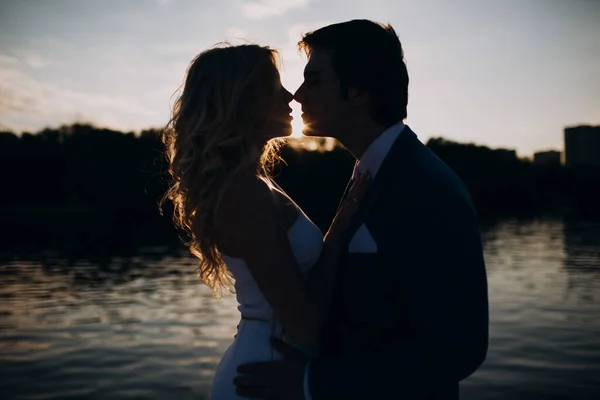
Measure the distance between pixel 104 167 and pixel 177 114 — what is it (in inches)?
3649

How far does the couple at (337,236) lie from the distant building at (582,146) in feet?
488

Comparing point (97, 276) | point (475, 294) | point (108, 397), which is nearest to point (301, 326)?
point (475, 294)

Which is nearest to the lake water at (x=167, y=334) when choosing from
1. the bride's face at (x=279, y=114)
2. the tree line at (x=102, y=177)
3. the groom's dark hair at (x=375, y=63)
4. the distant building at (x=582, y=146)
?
the bride's face at (x=279, y=114)

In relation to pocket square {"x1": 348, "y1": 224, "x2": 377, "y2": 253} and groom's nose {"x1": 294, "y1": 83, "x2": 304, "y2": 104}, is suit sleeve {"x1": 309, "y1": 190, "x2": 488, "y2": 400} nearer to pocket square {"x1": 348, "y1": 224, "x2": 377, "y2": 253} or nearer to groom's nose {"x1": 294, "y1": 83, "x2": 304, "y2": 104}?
pocket square {"x1": 348, "y1": 224, "x2": 377, "y2": 253}

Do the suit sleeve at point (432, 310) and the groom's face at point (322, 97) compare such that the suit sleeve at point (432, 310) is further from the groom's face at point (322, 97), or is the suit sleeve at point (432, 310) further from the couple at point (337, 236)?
the groom's face at point (322, 97)

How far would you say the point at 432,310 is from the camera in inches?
78.9

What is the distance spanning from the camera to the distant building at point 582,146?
141125 mm

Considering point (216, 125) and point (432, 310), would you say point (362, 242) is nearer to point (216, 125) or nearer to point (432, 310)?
point (432, 310)

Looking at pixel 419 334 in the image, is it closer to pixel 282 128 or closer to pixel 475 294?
pixel 475 294

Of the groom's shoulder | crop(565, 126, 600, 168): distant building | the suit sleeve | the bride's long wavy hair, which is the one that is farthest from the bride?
crop(565, 126, 600, 168): distant building

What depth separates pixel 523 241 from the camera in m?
42.8

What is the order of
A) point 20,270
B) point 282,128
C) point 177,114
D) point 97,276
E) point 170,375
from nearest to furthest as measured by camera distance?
point 177,114 → point 282,128 → point 170,375 → point 97,276 → point 20,270

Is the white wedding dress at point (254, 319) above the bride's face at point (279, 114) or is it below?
below

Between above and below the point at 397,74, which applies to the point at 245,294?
below
